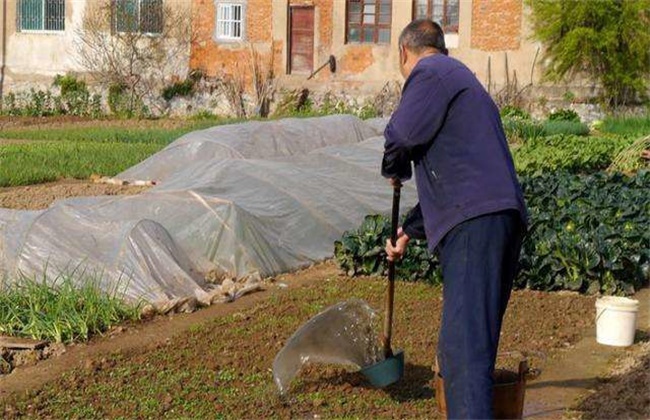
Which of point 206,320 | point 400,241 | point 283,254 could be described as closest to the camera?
point 400,241

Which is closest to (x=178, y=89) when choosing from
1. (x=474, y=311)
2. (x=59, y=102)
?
(x=59, y=102)

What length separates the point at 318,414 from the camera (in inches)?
248

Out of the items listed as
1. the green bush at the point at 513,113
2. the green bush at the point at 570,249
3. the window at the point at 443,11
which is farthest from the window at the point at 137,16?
the green bush at the point at 570,249

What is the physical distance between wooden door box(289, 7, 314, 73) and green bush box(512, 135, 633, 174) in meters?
10.8

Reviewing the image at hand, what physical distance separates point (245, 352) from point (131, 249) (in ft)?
6.90

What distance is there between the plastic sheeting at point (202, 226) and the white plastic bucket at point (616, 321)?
3.05m

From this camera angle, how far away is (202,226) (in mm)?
10523

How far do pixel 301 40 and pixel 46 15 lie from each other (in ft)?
25.9

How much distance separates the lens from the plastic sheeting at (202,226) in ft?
30.3

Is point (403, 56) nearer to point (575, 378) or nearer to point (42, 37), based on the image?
point (575, 378)

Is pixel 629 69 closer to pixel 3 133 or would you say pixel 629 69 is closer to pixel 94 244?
pixel 3 133

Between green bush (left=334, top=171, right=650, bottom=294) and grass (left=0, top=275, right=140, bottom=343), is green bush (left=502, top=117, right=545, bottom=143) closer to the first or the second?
green bush (left=334, top=171, right=650, bottom=294)

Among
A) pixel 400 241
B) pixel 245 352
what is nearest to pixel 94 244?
pixel 245 352

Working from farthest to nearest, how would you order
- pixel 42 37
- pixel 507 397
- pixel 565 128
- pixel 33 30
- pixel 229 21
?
pixel 33 30 → pixel 42 37 → pixel 229 21 → pixel 565 128 → pixel 507 397
